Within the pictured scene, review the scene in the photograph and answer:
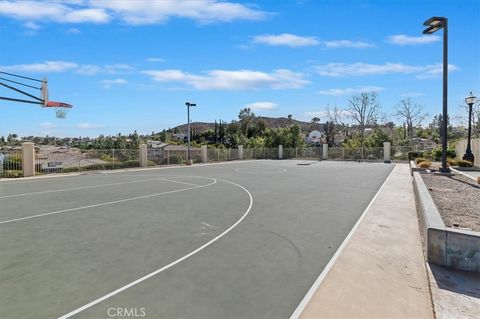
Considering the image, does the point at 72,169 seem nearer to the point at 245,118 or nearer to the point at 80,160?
the point at 80,160

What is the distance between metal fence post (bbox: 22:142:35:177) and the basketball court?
37.5ft

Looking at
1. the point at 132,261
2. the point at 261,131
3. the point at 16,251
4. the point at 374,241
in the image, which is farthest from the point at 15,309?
the point at 261,131

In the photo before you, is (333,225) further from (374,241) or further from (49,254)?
(49,254)

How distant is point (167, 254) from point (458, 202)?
26.0 ft

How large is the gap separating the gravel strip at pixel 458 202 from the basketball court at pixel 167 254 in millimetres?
2092

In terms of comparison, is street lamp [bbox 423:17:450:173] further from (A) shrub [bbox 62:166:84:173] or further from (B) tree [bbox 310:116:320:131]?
(B) tree [bbox 310:116:320:131]

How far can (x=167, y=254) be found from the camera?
19.7 feet

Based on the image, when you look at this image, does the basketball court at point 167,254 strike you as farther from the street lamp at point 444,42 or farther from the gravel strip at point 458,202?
the street lamp at point 444,42

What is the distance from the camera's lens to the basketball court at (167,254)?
4199 mm

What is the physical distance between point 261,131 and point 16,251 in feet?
204

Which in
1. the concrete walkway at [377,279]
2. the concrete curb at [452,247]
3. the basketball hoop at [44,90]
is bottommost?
the concrete walkway at [377,279]

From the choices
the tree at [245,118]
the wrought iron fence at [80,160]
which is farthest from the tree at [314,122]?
the wrought iron fence at [80,160]

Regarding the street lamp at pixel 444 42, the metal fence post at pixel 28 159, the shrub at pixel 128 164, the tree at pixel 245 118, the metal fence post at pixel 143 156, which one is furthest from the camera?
the tree at pixel 245 118

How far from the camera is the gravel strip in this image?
6.87 m
